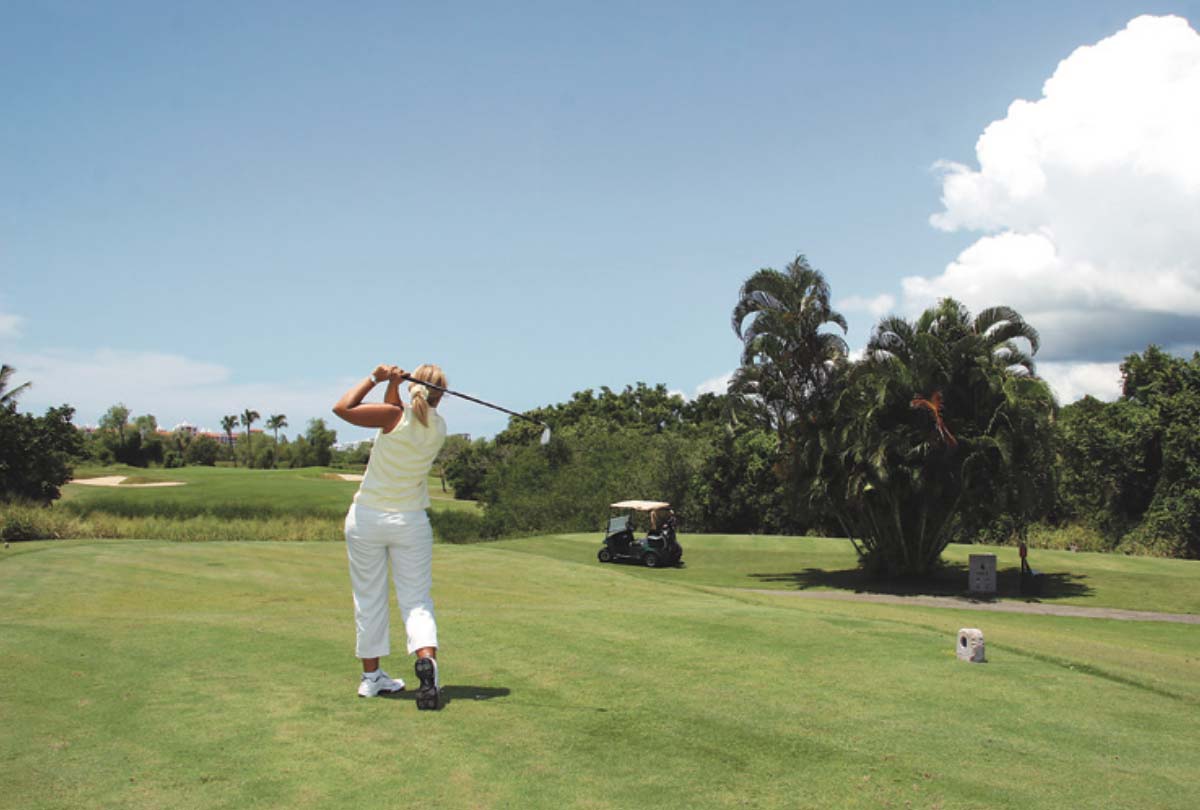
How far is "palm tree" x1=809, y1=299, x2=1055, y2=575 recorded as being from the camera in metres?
23.5

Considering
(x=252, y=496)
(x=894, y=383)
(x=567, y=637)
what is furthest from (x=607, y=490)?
(x=567, y=637)

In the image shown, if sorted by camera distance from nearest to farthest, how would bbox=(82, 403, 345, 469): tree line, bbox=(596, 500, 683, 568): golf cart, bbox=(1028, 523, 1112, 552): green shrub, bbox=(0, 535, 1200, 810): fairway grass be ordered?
bbox=(0, 535, 1200, 810): fairway grass < bbox=(596, 500, 683, 568): golf cart < bbox=(1028, 523, 1112, 552): green shrub < bbox=(82, 403, 345, 469): tree line

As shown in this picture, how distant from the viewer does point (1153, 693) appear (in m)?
7.54

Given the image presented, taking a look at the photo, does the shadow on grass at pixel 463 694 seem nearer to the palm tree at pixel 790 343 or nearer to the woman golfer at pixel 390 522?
the woman golfer at pixel 390 522

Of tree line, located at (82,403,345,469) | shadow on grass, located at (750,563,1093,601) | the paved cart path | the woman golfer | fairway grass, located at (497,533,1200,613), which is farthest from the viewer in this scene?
tree line, located at (82,403,345,469)

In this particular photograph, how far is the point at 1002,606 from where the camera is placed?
2108cm

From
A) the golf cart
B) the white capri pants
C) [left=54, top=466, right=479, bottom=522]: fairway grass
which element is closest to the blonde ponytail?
the white capri pants

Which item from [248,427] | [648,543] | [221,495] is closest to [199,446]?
[248,427]

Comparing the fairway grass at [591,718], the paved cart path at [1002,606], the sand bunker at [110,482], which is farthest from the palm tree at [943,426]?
the sand bunker at [110,482]

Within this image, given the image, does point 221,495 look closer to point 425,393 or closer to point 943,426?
point 943,426

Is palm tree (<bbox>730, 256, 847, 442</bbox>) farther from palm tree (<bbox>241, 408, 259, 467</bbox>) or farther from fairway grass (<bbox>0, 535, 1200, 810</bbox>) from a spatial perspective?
palm tree (<bbox>241, 408, 259, 467</bbox>)

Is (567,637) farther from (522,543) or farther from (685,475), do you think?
(685,475)

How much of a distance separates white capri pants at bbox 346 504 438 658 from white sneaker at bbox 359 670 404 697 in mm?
173

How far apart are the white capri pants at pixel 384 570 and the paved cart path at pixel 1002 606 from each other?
51.5 ft
